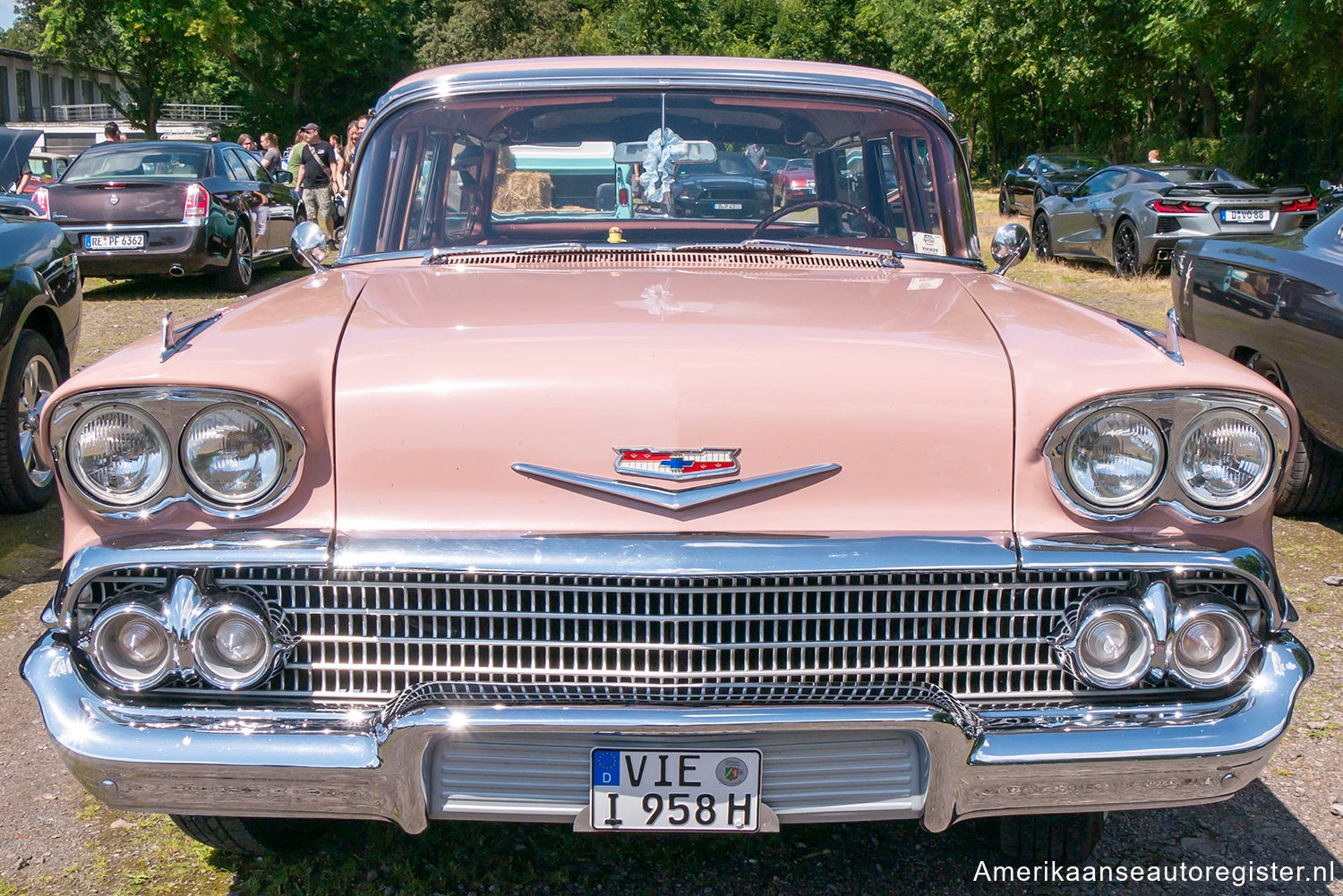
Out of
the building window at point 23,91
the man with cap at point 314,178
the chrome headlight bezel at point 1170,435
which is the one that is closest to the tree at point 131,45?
the building window at point 23,91

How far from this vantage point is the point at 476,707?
2.00 m

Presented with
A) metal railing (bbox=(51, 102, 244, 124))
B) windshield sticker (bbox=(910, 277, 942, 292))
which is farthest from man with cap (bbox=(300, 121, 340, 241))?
metal railing (bbox=(51, 102, 244, 124))

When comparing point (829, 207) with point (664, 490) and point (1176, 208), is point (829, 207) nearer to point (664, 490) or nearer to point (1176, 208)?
point (664, 490)

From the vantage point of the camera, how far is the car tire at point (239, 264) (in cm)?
1133

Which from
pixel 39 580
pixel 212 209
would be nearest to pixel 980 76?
pixel 212 209

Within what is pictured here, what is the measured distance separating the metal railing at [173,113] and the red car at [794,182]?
59.4 m

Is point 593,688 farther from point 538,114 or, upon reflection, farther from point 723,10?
point 723,10

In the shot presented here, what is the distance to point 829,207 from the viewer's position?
3.44 metres

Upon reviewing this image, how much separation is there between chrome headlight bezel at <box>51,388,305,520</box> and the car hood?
0.30ft

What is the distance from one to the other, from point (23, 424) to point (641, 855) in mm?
3610

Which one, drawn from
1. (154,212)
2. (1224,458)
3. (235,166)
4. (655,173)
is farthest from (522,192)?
(235,166)

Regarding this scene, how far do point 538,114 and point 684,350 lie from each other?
1484mm

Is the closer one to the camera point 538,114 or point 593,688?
point 593,688

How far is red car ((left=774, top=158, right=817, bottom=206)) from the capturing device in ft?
11.3
